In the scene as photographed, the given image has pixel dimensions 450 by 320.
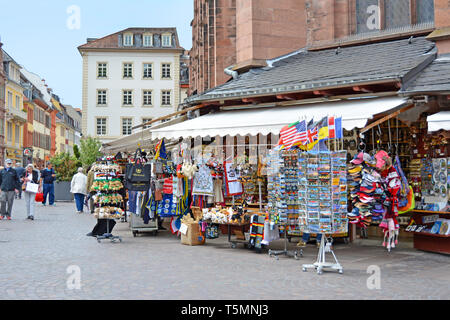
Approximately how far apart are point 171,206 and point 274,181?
11.1 feet

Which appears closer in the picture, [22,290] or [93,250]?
[22,290]

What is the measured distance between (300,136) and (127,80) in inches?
2257

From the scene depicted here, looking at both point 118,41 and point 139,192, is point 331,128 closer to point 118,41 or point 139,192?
point 139,192

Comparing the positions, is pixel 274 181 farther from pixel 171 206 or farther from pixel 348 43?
pixel 348 43

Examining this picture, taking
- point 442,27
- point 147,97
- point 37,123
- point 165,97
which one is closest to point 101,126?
point 147,97

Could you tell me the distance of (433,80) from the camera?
401 inches

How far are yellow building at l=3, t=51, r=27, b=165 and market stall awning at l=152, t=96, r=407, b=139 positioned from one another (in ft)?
171

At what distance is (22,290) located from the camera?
668cm

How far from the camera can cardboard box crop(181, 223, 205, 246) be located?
11523 millimetres

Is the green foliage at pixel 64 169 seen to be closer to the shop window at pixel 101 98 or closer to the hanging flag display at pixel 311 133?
the hanging flag display at pixel 311 133

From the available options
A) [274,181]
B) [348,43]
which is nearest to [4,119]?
[348,43]

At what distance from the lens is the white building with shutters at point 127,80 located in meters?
63.0

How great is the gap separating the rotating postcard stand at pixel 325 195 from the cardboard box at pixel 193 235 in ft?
11.9

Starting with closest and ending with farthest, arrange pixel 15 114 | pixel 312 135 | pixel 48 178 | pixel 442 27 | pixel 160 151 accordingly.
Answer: pixel 312 135
pixel 442 27
pixel 160 151
pixel 48 178
pixel 15 114
